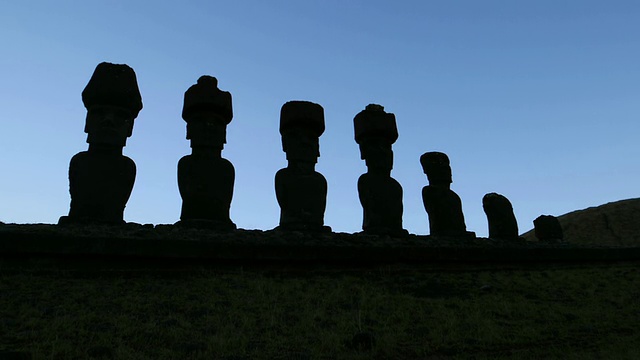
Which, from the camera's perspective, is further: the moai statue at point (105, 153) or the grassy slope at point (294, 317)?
the moai statue at point (105, 153)

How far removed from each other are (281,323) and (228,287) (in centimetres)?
142

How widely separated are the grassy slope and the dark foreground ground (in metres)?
0.02

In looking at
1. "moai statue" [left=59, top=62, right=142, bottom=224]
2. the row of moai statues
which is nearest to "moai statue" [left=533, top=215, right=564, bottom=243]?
the row of moai statues

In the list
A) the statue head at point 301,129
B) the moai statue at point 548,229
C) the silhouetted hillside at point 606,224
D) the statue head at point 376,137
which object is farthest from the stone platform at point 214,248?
the silhouetted hillside at point 606,224

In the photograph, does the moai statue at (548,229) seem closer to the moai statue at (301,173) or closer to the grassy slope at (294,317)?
the grassy slope at (294,317)

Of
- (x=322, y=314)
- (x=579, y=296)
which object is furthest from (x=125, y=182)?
(x=579, y=296)

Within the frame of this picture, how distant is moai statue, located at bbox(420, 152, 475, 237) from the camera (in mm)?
12789

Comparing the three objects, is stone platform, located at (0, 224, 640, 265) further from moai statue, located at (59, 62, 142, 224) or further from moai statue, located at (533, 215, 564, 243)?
moai statue, located at (533, 215, 564, 243)

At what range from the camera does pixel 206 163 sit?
9297 mm

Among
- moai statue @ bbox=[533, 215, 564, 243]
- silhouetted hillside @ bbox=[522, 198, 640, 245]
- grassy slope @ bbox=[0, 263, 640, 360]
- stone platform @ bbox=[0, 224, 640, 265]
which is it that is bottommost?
grassy slope @ bbox=[0, 263, 640, 360]

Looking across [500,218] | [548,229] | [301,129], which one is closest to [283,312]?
[301,129]

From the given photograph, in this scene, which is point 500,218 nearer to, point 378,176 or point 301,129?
point 378,176

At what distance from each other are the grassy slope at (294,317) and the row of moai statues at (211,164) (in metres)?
2.32

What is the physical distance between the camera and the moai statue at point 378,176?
441 inches
